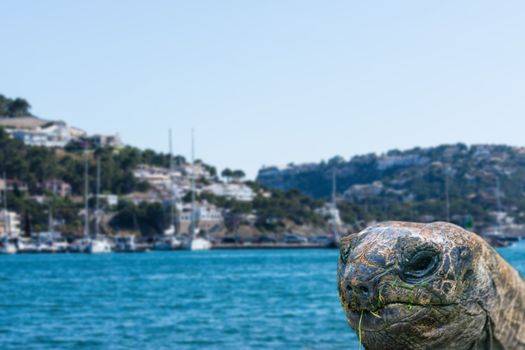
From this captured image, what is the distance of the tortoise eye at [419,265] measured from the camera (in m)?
3.13

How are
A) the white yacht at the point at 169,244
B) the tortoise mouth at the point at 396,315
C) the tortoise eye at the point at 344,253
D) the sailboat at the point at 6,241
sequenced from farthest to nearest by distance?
the white yacht at the point at 169,244 < the sailboat at the point at 6,241 < the tortoise eye at the point at 344,253 < the tortoise mouth at the point at 396,315

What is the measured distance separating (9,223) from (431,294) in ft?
599

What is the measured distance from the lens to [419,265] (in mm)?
3146

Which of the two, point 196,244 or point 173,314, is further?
point 196,244

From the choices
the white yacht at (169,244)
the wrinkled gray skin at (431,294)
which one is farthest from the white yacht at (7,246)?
the wrinkled gray skin at (431,294)

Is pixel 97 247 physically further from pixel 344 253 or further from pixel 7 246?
pixel 344 253

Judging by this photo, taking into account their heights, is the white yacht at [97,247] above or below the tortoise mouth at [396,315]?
below

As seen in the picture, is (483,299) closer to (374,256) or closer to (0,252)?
(374,256)

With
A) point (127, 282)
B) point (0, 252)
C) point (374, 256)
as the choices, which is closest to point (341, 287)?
point (374, 256)

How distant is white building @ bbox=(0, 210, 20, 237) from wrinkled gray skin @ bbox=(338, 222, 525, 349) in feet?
572

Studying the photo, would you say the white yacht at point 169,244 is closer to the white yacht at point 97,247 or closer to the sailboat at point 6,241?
the white yacht at point 97,247

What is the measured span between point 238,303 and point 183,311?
18.0 feet

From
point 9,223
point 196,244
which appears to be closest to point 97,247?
point 196,244

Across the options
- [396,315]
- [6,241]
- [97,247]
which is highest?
[396,315]
